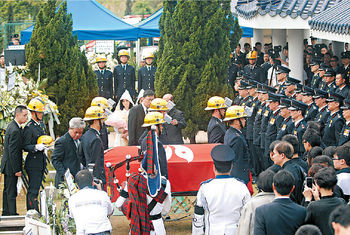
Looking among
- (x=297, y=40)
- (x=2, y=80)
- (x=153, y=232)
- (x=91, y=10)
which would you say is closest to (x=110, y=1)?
(x=91, y=10)

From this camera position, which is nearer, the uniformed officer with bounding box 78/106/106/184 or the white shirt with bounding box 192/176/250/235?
the white shirt with bounding box 192/176/250/235

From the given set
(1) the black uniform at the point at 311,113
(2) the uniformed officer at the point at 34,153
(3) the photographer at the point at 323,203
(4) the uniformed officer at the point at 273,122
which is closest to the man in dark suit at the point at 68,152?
(2) the uniformed officer at the point at 34,153

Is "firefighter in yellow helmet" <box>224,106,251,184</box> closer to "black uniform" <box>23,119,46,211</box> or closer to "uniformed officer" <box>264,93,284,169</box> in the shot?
"uniformed officer" <box>264,93,284,169</box>

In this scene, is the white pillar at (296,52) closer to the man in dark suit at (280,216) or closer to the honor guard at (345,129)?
the honor guard at (345,129)

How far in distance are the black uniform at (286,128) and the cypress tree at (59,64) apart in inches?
169

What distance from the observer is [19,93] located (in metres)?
11.9

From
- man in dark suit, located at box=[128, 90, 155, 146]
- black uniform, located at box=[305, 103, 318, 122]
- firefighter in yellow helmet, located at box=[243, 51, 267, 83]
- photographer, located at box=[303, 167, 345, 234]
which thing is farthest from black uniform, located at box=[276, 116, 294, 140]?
firefighter in yellow helmet, located at box=[243, 51, 267, 83]

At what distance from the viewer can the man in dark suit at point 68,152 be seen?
30.5ft

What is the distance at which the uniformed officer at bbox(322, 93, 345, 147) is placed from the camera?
10.5 m

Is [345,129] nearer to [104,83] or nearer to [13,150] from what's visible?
[13,150]

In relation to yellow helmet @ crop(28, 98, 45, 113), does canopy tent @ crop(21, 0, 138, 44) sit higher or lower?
higher

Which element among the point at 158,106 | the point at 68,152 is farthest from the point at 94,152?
the point at 158,106

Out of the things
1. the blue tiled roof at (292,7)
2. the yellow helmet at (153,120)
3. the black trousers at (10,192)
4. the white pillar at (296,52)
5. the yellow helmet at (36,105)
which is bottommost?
the black trousers at (10,192)

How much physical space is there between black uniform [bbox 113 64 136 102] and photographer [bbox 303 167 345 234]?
11037 millimetres
